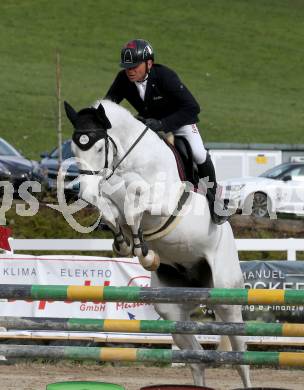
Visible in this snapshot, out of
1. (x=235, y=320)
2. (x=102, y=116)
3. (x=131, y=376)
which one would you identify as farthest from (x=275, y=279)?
(x=102, y=116)

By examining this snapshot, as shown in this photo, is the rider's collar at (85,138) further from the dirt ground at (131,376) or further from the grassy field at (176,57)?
the grassy field at (176,57)

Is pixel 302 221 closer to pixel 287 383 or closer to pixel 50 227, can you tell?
pixel 50 227

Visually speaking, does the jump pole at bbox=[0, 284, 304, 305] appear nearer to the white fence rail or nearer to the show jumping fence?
the show jumping fence

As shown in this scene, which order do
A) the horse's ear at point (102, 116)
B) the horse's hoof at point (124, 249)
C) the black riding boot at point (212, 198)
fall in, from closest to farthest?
1. the horse's ear at point (102, 116)
2. the horse's hoof at point (124, 249)
3. the black riding boot at point (212, 198)

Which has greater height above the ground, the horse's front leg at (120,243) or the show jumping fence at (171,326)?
the horse's front leg at (120,243)

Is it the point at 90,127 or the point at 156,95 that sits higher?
the point at 156,95

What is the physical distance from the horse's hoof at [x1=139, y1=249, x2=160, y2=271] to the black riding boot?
Result: 611 millimetres

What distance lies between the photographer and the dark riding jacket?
711 cm

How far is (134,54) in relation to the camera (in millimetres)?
7000

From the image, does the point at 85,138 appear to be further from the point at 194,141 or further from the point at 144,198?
the point at 194,141

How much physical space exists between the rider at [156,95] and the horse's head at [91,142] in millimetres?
469

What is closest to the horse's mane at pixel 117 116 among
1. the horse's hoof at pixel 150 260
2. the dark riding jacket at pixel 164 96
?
the dark riding jacket at pixel 164 96

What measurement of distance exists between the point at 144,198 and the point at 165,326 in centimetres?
128

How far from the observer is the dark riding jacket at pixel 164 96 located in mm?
7113
